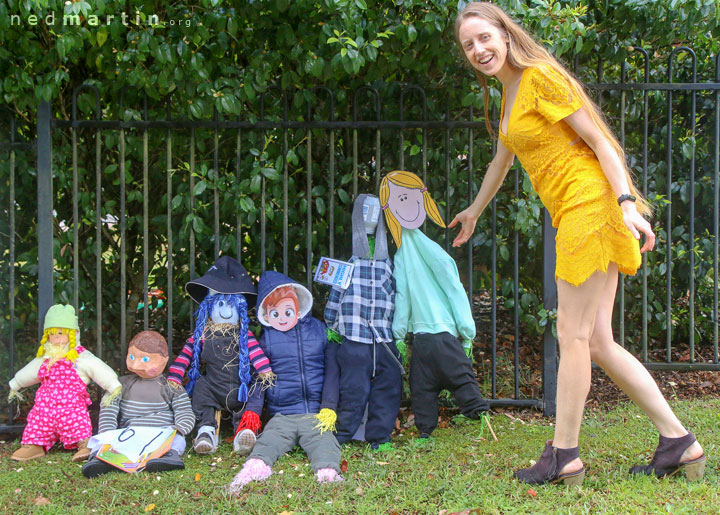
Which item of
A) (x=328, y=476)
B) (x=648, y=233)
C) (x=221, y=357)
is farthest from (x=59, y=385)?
(x=648, y=233)

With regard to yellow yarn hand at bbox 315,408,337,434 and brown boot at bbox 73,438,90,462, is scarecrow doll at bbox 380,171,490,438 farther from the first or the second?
brown boot at bbox 73,438,90,462

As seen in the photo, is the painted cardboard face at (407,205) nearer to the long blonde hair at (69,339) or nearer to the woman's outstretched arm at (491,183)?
the woman's outstretched arm at (491,183)

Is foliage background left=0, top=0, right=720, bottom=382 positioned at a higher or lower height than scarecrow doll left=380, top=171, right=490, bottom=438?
higher

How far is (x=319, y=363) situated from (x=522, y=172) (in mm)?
1604

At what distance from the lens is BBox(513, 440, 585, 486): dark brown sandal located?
8.89ft

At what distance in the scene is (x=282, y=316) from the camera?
355 cm

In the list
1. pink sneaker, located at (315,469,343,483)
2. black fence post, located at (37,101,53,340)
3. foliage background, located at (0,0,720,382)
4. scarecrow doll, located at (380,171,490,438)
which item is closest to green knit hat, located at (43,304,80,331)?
black fence post, located at (37,101,53,340)

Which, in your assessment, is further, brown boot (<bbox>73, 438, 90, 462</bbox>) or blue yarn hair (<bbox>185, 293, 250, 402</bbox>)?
blue yarn hair (<bbox>185, 293, 250, 402</bbox>)

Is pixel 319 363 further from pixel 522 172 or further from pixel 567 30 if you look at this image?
pixel 567 30

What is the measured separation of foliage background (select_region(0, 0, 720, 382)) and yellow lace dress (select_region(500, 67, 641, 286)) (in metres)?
0.88

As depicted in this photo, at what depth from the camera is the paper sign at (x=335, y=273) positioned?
3537 millimetres

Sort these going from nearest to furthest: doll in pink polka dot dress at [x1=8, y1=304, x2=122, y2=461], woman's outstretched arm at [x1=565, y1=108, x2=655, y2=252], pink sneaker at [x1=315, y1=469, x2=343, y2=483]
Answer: woman's outstretched arm at [x1=565, y1=108, x2=655, y2=252]
pink sneaker at [x1=315, y1=469, x2=343, y2=483]
doll in pink polka dot dress at [x1=8, y1=304, x2=122, y2=461]

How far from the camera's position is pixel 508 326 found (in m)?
5.46

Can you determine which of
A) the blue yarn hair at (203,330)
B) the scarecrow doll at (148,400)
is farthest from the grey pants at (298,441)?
the scarecrow doll at (148,400)
